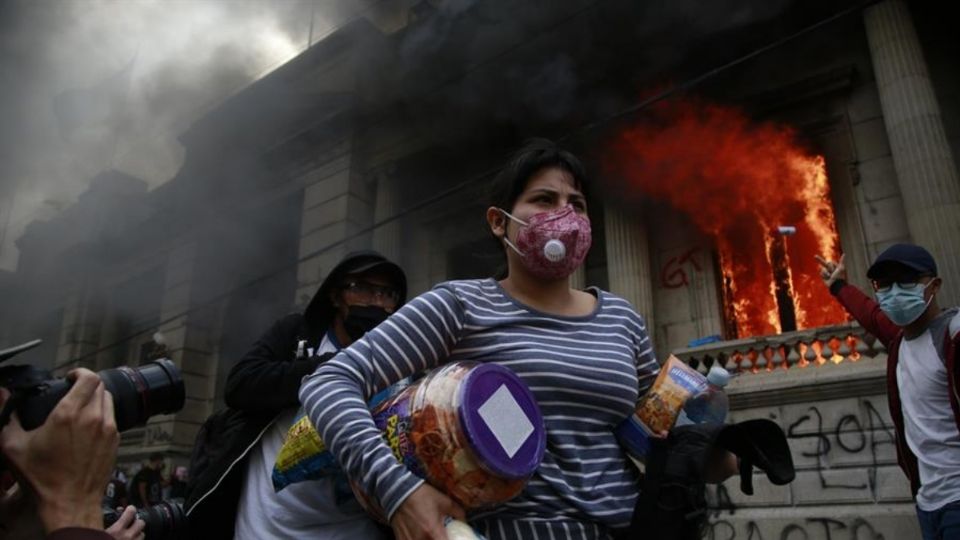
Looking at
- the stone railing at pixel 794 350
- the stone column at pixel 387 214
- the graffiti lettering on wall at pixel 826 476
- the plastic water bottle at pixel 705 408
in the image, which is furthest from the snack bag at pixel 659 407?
the stone column at pixel 387 214

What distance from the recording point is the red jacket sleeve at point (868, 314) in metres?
3.58

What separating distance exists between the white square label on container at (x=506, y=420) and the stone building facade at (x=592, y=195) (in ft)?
18.3

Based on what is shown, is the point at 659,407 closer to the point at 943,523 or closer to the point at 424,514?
the point at 424,514

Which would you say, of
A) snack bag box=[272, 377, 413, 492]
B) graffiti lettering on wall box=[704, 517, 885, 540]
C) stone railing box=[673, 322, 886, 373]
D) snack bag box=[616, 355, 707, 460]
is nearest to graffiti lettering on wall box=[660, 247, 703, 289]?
stone railing box=[673, 322, 886, 373]

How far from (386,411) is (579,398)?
1.41 feet

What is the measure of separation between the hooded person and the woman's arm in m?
0.60

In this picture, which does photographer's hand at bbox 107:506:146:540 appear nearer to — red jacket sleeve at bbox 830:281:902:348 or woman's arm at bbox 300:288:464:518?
woman's arm at bbox 300:288:464:518

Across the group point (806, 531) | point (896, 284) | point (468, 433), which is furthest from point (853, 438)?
point (468, 433)

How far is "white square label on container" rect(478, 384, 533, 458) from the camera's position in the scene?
114 centimetres

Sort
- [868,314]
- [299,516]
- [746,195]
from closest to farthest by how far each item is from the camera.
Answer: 1. [299,516]
2. [868,314]
3. [746,195]

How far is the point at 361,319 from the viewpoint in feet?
8.73

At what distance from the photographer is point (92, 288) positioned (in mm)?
18531

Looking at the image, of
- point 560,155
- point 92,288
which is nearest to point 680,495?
point 560,155

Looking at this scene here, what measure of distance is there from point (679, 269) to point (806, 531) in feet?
13.1
